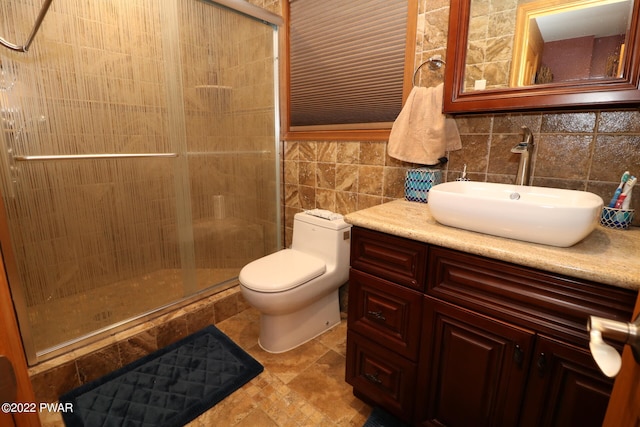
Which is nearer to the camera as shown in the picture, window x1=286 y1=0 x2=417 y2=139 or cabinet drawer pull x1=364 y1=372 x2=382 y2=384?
cabinet drawer pull x1=364 y1=372 x2=382 y2=384

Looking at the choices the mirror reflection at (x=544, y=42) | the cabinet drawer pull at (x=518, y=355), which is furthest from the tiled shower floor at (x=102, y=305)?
the mirror reflection at (x=544, y=42)

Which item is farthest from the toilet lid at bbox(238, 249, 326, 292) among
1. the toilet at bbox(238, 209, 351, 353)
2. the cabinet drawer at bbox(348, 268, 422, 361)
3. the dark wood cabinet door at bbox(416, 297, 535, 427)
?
the dark wood cabinet door at bbox(416, 297, 535, 427)

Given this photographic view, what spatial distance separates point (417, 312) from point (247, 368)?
3.23 ft

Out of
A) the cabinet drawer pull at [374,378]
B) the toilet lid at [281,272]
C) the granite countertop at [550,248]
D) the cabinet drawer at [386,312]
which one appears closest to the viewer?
the granite countertop at [550,248]

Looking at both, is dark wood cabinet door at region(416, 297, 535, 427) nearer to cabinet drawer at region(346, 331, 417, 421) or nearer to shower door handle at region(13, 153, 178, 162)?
cabinet drawer at region(346, 331, 417, 421)

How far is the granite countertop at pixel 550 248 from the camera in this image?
29.1 inches

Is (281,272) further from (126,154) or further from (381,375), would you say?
(126,154)

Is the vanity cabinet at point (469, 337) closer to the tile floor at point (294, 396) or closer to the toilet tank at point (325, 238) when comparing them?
the tile floor at point (294, 396)

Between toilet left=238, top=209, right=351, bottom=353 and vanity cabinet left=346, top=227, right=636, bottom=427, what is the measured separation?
397 mm

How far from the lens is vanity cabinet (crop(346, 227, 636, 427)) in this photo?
0.80 m

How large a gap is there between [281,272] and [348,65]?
1.24m

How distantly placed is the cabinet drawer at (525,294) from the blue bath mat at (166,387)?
1108mm

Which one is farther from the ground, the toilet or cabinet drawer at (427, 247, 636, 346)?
cabinet drawer at (427, 247, 636, 346)

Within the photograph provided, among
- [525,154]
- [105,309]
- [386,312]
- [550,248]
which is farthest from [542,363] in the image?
[105,309]
